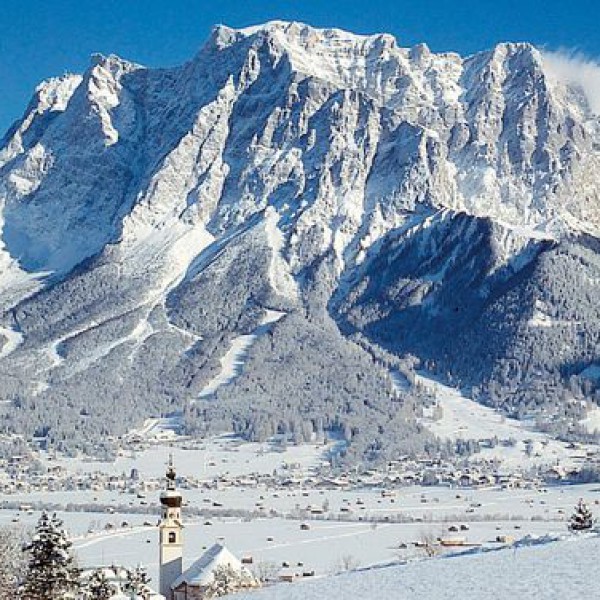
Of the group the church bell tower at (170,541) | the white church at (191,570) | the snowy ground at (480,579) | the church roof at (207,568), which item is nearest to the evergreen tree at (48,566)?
the snowy ground at (480,579)

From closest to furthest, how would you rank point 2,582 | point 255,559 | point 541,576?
point 541,576
point 2,582
point 255,559

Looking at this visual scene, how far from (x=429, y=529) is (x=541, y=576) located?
143073 mm

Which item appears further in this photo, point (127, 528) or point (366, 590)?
point (127, 528)

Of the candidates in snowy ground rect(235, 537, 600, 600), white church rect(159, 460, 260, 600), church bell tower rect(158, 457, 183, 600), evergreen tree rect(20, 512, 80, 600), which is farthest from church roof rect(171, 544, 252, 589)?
snowy ground rect(235, 537, 600, 600)

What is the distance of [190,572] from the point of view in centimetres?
9731

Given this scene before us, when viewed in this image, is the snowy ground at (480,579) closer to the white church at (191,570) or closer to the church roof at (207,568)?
the white church at (191,570)

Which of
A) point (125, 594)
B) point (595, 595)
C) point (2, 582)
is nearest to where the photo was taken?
point (595, 595)

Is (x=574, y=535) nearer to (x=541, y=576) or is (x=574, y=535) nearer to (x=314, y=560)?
(x=541, y=576)

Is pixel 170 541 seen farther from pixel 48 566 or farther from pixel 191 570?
pixel 48 566

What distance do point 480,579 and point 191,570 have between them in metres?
52.0

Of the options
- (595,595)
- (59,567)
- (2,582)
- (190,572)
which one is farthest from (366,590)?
(190,572)

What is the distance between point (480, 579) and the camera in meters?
48.0

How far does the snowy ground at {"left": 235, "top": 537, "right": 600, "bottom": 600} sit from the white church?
37.8m

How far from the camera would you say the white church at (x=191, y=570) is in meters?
93.2
